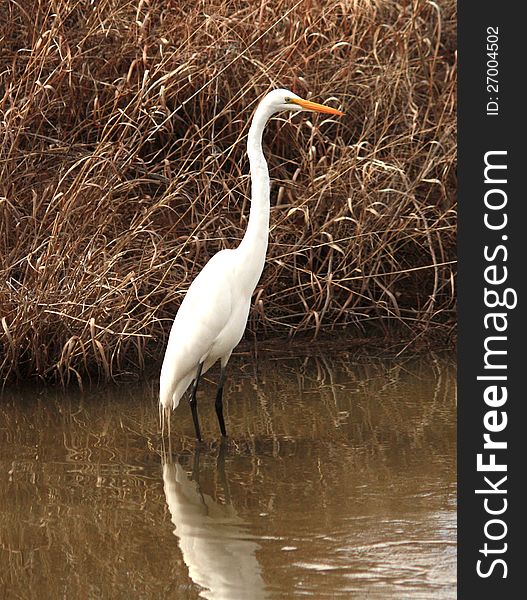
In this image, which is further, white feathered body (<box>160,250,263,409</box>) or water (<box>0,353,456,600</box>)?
white feathered body (<box>160,250,263,409</box>)

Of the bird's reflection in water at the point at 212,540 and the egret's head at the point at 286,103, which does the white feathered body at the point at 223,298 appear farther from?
the bird's reflection in water at the point at 212,540

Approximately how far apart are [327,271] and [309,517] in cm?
246

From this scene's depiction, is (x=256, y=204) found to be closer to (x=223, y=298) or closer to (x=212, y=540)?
(x=223, y=298)

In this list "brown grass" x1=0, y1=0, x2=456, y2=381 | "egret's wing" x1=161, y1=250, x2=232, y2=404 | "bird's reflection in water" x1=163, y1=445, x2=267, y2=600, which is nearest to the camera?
"bird's reflection in water" x1=163, y1=445, x2=267, y2=600

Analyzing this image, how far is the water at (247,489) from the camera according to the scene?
345 cm

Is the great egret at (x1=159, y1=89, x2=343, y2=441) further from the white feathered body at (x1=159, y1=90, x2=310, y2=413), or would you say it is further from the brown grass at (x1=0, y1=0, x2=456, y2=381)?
the brown grass at (x1=0, y1=0, x2=456, y2=381)

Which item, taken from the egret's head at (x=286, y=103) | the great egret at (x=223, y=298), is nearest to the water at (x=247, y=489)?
the great egret at (x=223, y=298)

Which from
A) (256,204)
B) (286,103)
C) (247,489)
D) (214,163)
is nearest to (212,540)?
(247,489)

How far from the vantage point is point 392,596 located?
320 cm

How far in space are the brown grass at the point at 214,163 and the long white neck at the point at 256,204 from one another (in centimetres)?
79

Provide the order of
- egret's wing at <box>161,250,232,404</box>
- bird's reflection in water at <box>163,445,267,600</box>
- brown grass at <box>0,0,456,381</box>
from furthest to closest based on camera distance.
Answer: brown grass at <box>0,0,456,381</box> → egret's wing at <box>161,250,232,404</box> → bird's reflection in water at <box>163,445,267,600</box>

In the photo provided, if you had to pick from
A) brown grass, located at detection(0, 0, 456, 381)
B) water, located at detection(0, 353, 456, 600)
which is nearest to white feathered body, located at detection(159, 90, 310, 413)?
water, located at detection(0, 353, 456, 600)

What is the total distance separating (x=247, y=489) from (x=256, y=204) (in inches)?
46.6

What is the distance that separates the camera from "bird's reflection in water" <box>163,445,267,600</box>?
11.1 ft
